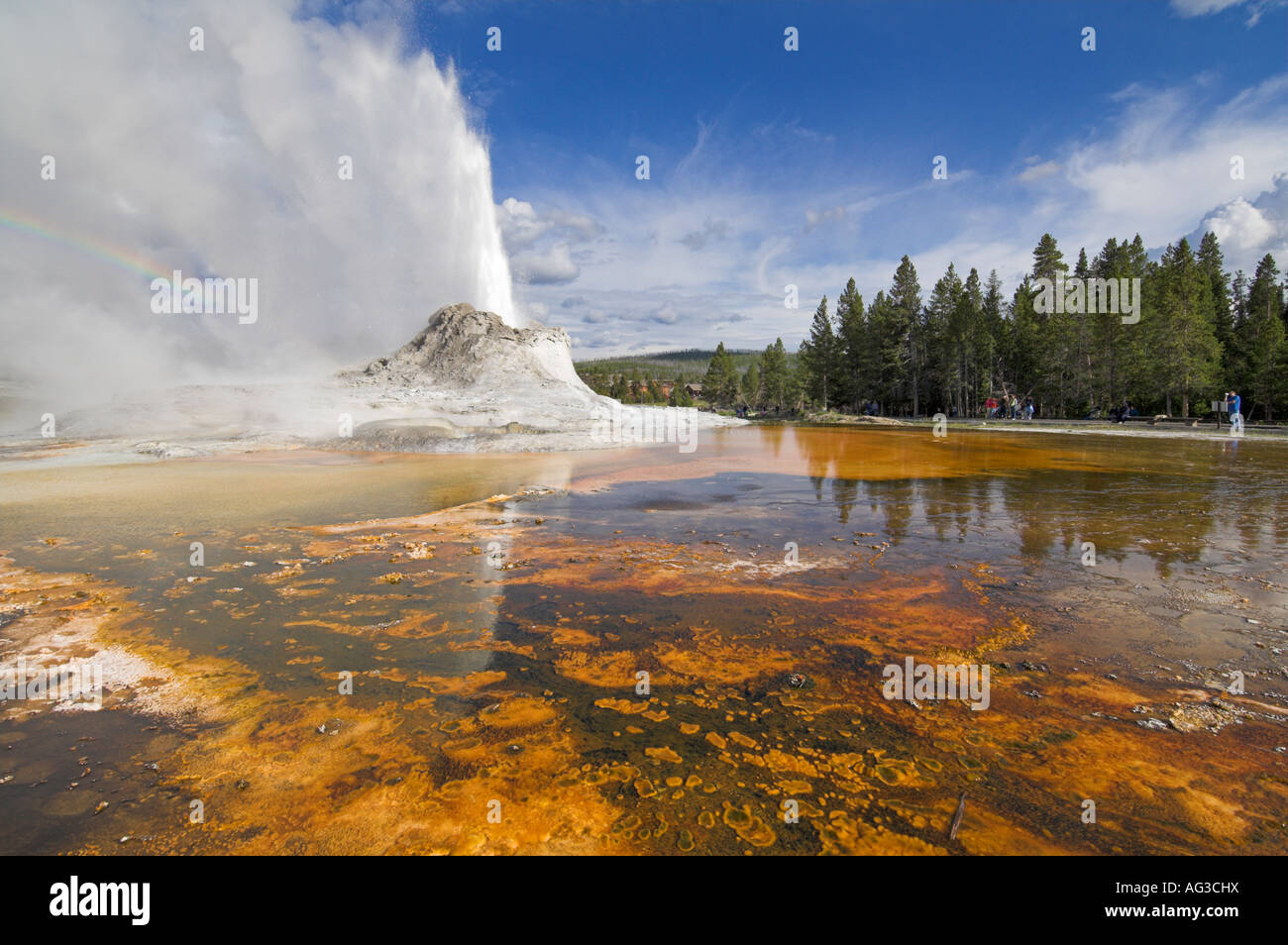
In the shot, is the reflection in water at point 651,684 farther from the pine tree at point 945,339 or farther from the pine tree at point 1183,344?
the pine tree at point 945,339

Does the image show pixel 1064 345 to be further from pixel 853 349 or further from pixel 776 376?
pixel 776 376

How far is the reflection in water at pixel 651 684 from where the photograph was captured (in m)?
3.15

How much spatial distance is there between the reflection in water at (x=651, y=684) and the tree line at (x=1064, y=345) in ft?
145

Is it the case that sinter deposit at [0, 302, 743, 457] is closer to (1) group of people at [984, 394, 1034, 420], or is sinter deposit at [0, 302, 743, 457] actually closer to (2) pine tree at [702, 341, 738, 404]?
(1) group of people at [984, 394, 1034, 420]

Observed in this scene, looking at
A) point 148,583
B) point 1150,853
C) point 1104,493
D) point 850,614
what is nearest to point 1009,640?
point 850,614

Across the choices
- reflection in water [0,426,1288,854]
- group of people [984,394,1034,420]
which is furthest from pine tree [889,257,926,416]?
reflection in water [0,426,1288,854]

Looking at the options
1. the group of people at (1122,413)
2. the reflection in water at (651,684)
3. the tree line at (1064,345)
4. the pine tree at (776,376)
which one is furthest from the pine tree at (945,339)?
the reflection in water at (651,684)

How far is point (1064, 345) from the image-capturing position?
168 feet

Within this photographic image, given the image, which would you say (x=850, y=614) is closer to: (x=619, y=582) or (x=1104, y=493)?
(x=619, y=582)

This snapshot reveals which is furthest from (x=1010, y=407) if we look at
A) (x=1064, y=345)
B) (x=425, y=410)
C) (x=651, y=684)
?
(x=651, y=684)

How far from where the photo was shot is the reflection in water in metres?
3.15

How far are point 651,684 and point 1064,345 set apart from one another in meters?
62.7

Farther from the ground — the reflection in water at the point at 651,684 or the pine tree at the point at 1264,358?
the pine tree at the point at 1264,358
